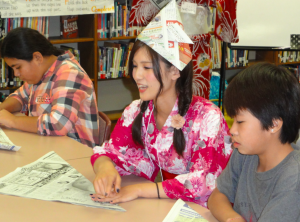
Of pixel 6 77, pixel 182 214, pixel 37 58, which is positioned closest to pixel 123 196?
pixel 182 214

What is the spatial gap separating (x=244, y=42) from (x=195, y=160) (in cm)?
261

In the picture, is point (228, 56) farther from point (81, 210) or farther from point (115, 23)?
point (81, 210)

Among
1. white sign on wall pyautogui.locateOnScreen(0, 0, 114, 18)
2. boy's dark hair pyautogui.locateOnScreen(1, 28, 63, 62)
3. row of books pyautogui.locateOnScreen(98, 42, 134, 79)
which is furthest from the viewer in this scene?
row of books pyautogui.locateOnScreen(98, 42, 134, 79)

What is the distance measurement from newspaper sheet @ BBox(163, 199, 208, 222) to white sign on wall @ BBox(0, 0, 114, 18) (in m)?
2.29

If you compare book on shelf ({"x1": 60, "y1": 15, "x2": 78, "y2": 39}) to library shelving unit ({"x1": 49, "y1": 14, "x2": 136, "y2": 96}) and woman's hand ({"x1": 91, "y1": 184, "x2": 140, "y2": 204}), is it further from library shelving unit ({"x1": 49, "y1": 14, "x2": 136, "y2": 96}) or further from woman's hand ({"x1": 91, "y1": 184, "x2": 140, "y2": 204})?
woman's hand ({"x1": 91, "y1": 184, "x2": 140, "y2": 204})

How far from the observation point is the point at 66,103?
176 centimetres

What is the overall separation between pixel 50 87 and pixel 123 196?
105 centimetres

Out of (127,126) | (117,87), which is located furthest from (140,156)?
(117,87)

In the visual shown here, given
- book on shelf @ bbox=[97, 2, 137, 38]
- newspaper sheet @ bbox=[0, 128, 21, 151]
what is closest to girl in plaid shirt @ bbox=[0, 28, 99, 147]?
newspaper sheet @ bbox=[0, 128, 21, 151]

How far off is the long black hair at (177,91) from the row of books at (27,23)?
1858 mm

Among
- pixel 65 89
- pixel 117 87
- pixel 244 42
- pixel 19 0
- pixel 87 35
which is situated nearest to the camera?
pixel 65 89

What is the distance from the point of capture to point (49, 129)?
169 cm

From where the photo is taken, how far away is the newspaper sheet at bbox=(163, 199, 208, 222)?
0.96 metres

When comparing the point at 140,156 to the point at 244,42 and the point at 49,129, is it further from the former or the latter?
the point at 244,42
